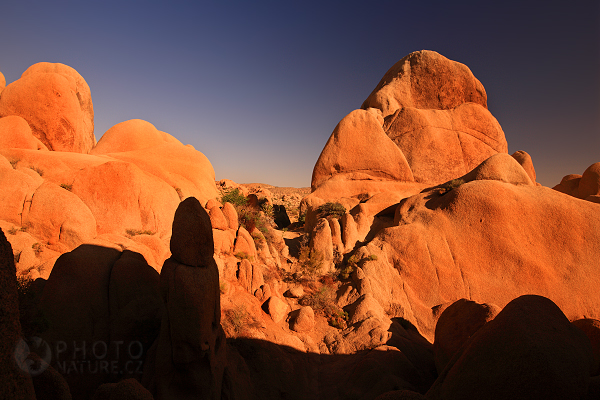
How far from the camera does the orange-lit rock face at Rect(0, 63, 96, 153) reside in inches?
567

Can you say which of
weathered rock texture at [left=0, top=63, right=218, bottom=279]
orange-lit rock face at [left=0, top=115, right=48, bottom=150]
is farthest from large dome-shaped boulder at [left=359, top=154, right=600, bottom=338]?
orange-lit rock face at [left=0, top=115, right=48, bottom=150]

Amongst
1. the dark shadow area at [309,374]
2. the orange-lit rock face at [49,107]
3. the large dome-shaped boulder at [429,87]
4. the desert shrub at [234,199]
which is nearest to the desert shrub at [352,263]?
the dark shadow area at [309,374]

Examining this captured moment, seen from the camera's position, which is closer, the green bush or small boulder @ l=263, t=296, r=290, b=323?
small boulder @ l=263, t=296, r=290, b=323

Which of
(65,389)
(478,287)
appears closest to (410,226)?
(478,287)

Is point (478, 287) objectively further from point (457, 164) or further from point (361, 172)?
point (457, 164)

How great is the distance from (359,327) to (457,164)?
16709mm

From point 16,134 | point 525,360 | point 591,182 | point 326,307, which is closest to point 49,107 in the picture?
point 16,134

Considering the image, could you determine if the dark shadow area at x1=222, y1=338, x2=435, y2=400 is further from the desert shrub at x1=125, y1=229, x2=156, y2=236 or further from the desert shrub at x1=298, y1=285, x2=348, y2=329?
the desert shrub at x1=125, y1=229, x2=156, y2=236

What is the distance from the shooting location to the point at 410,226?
42.0ft

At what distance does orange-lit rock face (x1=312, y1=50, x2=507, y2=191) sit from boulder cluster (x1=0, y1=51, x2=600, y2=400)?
159 mm

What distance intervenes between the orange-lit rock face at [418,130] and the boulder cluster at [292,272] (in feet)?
0.52

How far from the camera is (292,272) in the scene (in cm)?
1318

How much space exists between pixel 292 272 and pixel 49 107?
15.4 m

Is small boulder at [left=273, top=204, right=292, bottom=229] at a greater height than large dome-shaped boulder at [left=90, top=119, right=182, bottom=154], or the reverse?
large dome-shaped boulder at [left=90, top=119, right=182, bottom=154]
